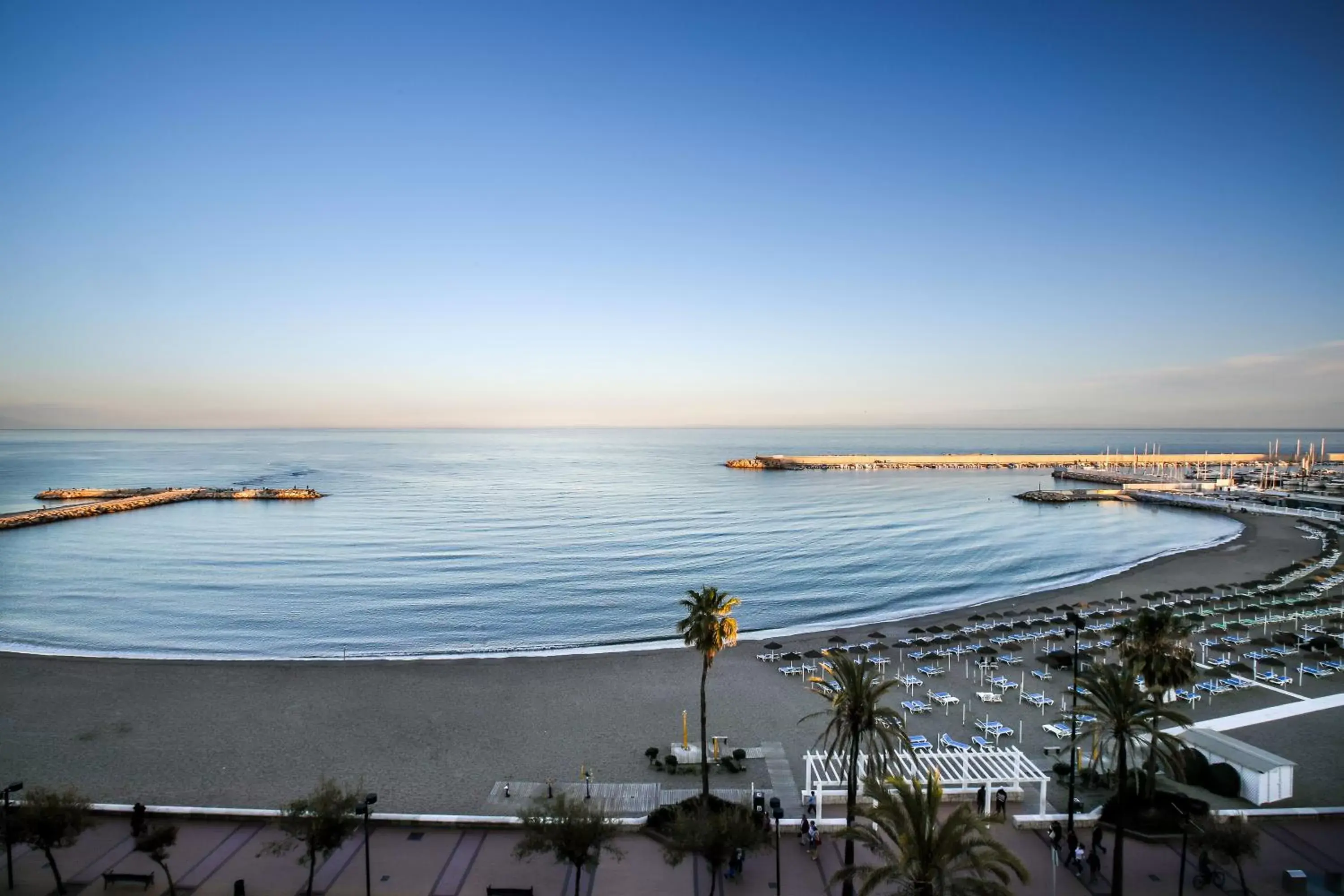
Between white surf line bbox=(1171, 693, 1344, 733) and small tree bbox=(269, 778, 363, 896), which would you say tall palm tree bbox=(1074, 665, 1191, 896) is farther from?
small tree bbox=(269, 778, 363, 896)

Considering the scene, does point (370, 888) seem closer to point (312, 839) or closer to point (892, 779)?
point (312, 839)

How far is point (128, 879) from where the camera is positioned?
18.4 metres

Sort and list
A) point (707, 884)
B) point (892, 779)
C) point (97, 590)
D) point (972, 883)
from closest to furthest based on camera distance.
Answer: point (972, 883)
point (892, 779)
point (707, 884)
point (97, 590)

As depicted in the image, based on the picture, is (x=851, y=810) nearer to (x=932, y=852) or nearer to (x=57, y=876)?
(x=932, y=852)

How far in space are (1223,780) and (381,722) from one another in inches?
1225

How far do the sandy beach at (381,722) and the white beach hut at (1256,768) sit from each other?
644 centimetres

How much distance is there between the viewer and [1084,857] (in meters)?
19.8

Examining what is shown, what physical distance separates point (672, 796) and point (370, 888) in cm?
953

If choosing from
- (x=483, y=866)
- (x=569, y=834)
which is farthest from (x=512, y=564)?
(x=569, y=834)

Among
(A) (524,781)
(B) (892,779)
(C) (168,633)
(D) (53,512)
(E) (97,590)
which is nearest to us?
(B) (892,779)

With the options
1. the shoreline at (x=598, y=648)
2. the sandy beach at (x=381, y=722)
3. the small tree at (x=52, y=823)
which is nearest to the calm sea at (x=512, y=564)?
the shoreline at (x=598, y=648)

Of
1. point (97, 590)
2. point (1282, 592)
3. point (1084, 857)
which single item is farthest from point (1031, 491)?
point (97, 590)

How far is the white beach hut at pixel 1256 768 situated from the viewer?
2186 centimetres

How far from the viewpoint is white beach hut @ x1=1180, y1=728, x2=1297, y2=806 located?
21859 millimetres
